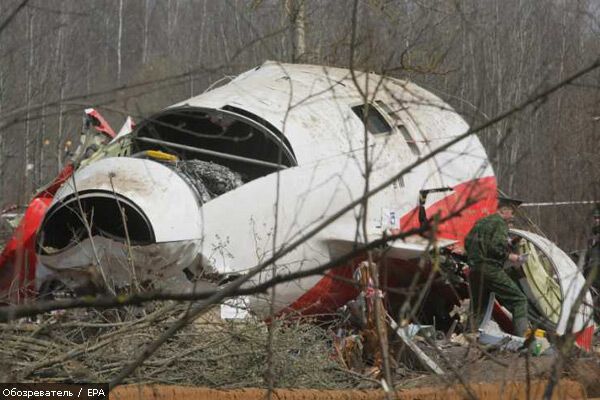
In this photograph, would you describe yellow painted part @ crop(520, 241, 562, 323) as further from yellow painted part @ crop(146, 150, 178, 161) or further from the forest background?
yellow painted part @ crop(146, 150, 178, 161)

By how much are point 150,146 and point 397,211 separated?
237 cm

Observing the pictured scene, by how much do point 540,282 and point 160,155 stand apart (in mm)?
4336

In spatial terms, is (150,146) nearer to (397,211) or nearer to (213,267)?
(213,267)

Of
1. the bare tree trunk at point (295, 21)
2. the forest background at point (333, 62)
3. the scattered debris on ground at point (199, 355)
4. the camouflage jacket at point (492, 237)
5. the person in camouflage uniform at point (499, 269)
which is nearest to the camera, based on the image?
the forest background at point (333, 62)

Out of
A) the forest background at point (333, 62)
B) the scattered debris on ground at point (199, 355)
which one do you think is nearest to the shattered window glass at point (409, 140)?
the forest background at point (333, 62)

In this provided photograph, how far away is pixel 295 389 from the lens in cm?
648

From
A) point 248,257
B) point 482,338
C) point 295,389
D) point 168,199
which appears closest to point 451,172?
point 482,338

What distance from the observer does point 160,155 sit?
8.51 m

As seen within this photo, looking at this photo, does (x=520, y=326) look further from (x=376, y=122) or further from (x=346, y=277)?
(x=376, y=122)

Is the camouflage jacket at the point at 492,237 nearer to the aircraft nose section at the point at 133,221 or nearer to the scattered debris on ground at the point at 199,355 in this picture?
the scattered debris on ground at the point at 199,355

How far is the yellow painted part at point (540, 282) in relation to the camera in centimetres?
1016

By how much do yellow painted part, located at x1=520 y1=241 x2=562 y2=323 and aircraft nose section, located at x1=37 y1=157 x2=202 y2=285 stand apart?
4.01 meters

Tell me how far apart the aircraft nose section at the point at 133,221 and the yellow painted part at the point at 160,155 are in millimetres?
309

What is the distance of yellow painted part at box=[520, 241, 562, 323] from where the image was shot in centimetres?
1016
